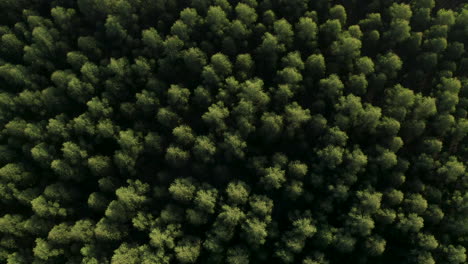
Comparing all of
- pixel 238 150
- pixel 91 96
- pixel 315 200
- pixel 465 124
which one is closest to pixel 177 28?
pixel 91 96

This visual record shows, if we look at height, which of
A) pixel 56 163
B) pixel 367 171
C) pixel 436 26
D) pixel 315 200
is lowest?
pixel 56 163

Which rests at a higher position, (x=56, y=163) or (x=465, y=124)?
(x=465, y=124)

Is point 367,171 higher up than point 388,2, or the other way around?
point 388,2

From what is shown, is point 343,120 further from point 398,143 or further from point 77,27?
point 77,27

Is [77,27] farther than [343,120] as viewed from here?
Yes

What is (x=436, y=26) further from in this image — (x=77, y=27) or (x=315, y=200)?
(x=77, y=27)

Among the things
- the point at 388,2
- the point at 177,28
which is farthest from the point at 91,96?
the point at 388,2
